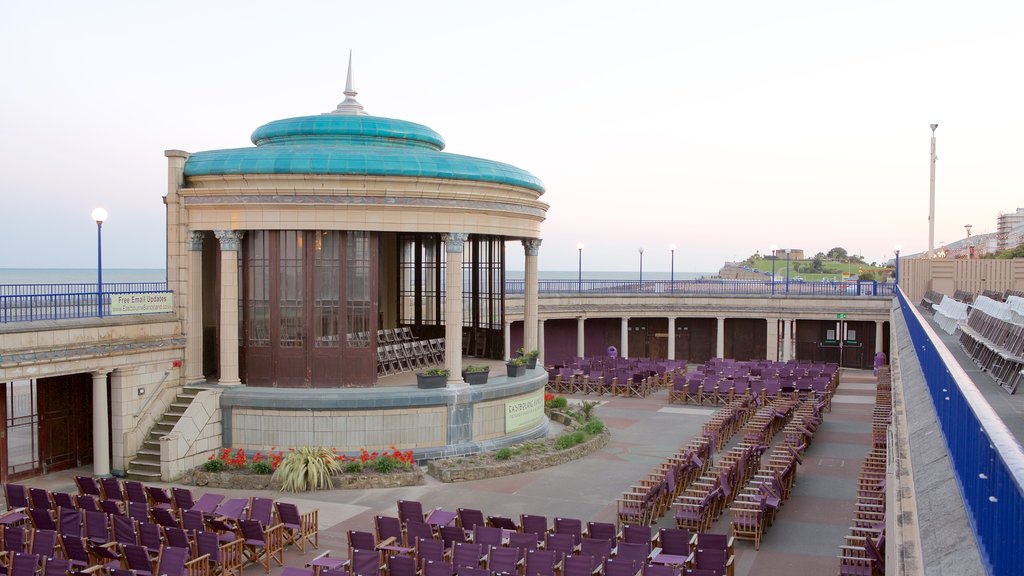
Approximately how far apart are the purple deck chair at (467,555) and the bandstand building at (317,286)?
906 cm

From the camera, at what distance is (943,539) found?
5.70m

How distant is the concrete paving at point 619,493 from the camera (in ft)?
46.2

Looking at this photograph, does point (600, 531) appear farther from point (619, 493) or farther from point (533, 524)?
point (619, 493)

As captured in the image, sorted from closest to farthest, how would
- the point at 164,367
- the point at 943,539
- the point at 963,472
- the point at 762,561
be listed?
the point at 943,539 → the point at 963,472 → the point at 762,561 → the point at 164,367

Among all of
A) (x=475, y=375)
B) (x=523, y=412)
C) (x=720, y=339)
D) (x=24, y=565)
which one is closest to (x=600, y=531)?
(x=24, y=565)

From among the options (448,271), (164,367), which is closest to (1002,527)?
(448,271)

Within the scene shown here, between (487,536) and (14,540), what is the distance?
6.71 meters

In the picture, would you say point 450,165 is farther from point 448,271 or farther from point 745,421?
point 745,421

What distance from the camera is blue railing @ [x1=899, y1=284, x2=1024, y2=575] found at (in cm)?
421

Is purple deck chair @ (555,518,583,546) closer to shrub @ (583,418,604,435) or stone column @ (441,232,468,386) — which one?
stone column @ (441,232,468,386)

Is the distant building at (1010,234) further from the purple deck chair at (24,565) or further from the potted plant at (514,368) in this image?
the purple deck chair at (24,565)

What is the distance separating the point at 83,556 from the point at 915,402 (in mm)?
11691

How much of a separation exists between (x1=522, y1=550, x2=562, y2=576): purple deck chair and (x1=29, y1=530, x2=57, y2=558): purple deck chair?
6705 millimetres

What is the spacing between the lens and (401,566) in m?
11.1
